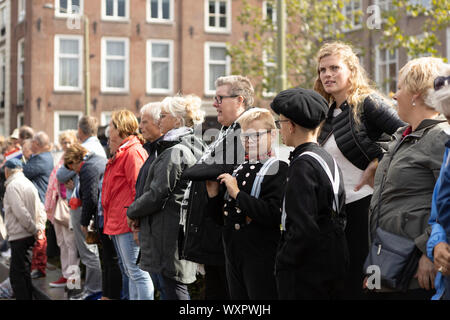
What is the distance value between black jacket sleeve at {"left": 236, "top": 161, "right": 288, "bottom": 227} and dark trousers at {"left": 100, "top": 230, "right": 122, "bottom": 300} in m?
2.75

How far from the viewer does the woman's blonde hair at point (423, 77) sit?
302cm

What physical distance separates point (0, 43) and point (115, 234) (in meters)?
26.4

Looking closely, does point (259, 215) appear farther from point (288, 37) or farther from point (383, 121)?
point (288, 37)

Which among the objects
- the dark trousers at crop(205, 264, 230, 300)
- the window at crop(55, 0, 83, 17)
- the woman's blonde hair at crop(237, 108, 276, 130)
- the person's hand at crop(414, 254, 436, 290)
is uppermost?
the window at crop(55, 0, 83, 17)

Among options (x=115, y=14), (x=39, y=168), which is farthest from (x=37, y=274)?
(x=115, y=14)

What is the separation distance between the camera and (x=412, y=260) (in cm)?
290

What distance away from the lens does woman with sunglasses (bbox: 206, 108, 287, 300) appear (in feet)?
11.0

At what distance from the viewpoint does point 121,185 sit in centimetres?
535

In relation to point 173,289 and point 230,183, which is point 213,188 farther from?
point 173,289

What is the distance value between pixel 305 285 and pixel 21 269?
14.9 ft

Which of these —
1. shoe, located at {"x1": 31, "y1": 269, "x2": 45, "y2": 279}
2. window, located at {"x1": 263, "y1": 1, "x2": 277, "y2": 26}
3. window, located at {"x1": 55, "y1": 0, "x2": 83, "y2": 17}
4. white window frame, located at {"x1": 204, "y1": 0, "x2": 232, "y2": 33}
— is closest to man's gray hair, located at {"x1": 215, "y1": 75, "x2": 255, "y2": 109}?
shoe, located at {"x1": 31, "y1": 269, "x2": 45, "y2": 279}

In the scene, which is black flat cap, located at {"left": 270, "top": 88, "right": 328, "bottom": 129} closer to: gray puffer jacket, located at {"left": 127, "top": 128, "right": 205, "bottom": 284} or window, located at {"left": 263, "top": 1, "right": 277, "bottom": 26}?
gray puffer jacket, located at {"left": 127, "top": 128, "right": 205, "bottom": 284}

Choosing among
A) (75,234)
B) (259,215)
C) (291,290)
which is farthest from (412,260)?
(75,234)

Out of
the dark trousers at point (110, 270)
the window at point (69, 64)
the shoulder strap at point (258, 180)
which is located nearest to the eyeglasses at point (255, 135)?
the shoulder strap at point (258, 180)
